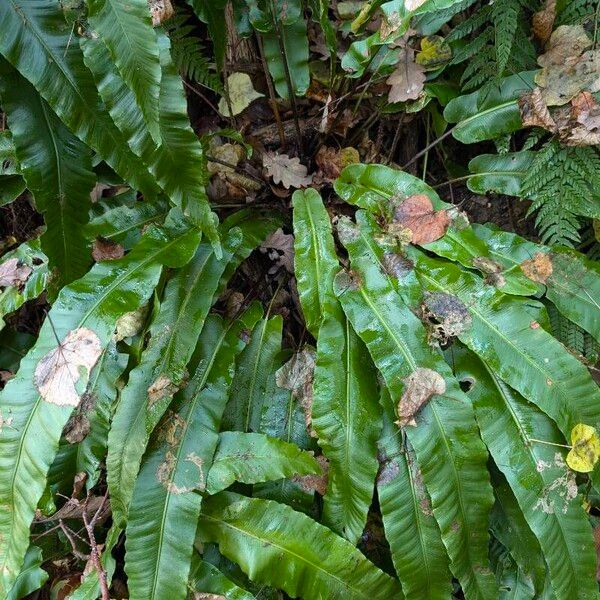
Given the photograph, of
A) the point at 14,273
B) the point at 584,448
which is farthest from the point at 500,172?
the point at 14,273

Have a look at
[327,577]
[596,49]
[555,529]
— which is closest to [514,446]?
[555,529]

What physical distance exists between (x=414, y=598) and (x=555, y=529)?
0.38 meters

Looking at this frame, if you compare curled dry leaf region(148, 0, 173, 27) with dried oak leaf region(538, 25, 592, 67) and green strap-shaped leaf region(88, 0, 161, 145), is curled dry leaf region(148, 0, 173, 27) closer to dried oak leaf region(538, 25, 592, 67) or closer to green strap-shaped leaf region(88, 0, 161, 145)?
green strap-shaped leaf region(88, 0, 161, 145)

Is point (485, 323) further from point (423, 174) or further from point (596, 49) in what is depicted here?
point (596, 49)

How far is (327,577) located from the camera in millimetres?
1423

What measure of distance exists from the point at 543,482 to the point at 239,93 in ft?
5.25

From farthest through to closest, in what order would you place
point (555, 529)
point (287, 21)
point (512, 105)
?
point (287, 21)
point (512, 105)
point (555, 529)

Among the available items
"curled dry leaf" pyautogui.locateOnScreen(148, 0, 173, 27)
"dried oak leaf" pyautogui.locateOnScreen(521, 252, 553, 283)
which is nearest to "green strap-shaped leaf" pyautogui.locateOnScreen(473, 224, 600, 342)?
"dried oak leaf" pyautogui.locateOnScreen(521, 252, 553, 283)

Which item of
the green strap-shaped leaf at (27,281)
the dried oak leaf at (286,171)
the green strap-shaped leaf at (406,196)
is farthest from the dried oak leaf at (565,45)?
the green strap-shaped leaf at (27,281)

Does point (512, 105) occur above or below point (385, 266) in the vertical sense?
above

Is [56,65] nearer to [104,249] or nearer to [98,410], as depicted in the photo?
[104,249]

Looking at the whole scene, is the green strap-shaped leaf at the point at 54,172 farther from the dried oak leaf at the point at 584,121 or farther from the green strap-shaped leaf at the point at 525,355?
the dried oak leaf at the point at 584,121

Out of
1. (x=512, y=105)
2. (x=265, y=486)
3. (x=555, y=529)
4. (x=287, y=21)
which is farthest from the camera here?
(x=287, y=21)

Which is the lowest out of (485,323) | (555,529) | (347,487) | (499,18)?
(555,529)
